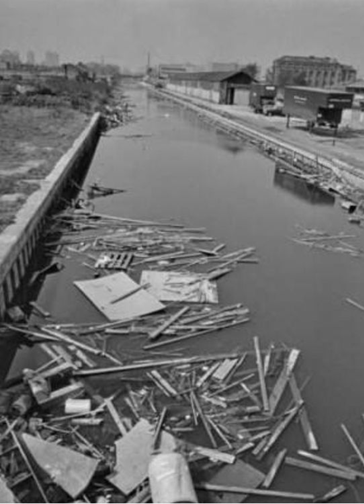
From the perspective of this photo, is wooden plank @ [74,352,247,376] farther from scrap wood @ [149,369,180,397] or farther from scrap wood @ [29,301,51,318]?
scrap wood @ [29,301,51,318]

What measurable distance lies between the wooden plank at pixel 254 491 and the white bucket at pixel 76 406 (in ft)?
8.42

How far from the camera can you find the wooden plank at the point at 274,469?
7863mm

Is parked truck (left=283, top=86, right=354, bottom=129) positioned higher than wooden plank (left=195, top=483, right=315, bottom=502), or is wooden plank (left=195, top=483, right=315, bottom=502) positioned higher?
parked truck (left=283, top=86, right=354, bottom=129)

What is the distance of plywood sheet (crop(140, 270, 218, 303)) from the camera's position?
13.4 metres

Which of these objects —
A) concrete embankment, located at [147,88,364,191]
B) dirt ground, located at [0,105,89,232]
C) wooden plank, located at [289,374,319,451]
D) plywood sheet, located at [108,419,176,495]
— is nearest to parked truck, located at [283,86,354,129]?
concrete embankment, located at [147,88,364,191]

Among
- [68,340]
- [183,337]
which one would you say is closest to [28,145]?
[68,340]

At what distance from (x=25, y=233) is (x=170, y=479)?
33.4 ft

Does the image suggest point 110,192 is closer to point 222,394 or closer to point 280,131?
point 222,394

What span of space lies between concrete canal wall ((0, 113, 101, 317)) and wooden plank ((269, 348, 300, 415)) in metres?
6.86

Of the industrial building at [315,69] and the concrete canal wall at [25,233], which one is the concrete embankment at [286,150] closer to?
the concrete canal wall at [25,233]

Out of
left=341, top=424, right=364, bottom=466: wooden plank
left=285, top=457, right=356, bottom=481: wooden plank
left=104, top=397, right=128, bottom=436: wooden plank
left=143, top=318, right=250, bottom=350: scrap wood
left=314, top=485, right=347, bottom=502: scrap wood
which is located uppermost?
left=143, top=318, right=250, bottom=350: scrap wood

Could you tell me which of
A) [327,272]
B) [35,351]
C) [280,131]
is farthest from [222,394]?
[280,131]

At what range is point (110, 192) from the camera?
25.1 m

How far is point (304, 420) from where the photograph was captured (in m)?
9.29
